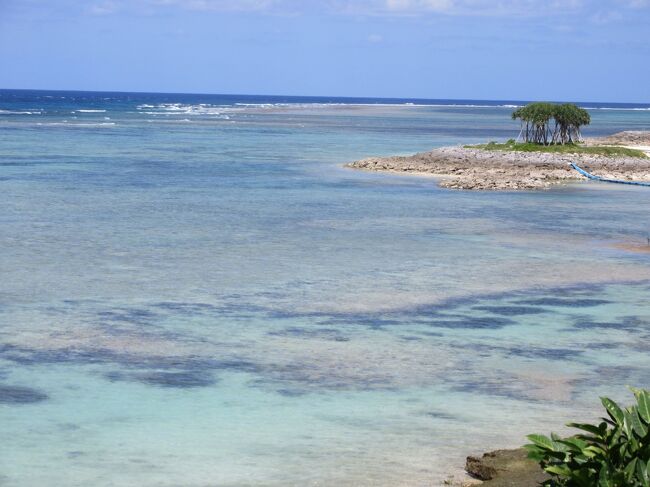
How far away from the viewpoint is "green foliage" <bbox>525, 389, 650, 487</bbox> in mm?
6551

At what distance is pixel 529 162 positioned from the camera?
48750mm

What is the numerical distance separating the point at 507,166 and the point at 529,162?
1405 millimetres

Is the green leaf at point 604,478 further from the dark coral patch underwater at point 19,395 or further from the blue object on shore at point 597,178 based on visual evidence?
the blue object on shore at point 597,178

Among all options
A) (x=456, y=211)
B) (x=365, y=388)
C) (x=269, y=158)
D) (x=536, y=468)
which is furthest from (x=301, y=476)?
(x=269, y=158)

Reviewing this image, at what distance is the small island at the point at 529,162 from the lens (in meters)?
43.9

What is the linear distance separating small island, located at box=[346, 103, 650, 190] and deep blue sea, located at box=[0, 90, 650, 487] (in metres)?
8.40

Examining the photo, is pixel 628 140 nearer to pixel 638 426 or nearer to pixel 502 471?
pixel 502 471

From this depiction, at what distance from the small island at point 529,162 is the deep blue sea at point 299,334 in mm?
8401

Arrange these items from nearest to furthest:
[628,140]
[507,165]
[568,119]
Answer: [507,165], [568,119], [628,140]

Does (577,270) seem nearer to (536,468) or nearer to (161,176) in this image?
(536,468)

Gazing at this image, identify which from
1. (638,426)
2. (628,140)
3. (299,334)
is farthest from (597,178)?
(638,426)

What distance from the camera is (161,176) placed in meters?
43.5

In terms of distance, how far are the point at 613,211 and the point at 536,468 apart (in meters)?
25.9

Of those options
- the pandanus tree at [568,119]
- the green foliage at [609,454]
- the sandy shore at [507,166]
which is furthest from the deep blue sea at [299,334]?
the pandanus tree at [568,119]
